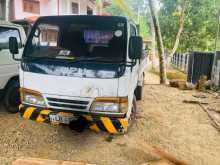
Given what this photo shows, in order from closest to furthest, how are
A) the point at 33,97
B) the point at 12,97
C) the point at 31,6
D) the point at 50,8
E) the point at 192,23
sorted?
1. the point at 33,97
2. the point at 12,97
3. the point at 31,6
4. the point at 50,8
5. the point at 192,23

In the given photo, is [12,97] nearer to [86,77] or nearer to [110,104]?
[86,77]

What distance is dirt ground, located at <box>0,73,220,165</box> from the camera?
4.59 meters

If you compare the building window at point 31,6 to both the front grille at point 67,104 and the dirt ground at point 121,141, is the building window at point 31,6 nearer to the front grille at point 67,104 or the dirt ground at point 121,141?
the dirt ground at point 121,141

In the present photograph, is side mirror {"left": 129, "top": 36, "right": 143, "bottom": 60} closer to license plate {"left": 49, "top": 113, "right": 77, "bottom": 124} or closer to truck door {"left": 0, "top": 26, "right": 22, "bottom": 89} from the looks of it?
license plate {"left": 49, "top": 113, "right": 77, "bottom": 124}

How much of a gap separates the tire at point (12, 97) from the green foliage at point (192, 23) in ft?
67.3

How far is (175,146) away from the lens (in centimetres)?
510

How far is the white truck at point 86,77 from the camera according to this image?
4312 millimetres

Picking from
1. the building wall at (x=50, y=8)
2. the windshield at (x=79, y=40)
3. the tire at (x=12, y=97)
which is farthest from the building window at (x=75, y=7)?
the windshield at (x=79, y=40)

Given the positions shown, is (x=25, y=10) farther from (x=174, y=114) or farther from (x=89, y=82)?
(x=89, y=82)

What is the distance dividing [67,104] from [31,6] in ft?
A: 53.6

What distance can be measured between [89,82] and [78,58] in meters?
0.53

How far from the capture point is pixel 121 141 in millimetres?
5242

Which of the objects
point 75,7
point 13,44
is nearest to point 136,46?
point 13,44

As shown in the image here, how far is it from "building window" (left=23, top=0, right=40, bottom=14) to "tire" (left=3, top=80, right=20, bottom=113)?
13.1 meters
